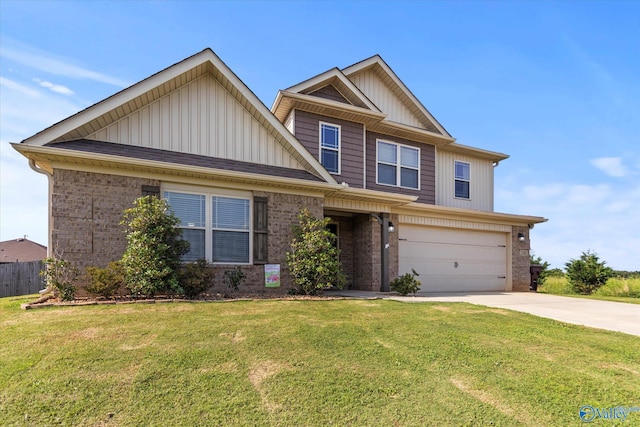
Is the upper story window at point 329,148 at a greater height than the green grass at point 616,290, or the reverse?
the upper story window at point 329,148

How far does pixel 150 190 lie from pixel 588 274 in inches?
660

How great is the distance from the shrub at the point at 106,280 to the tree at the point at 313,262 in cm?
398

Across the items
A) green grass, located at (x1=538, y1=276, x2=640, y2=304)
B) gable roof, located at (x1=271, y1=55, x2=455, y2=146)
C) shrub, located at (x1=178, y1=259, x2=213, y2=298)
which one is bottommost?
green grass, located at (x1=538, y1=276, x2=640, y2=304)

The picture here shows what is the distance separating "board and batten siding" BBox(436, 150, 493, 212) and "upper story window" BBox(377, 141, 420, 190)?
1.36 meters

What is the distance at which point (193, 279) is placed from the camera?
25.3 ft

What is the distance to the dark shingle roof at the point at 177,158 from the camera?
25.8 feet

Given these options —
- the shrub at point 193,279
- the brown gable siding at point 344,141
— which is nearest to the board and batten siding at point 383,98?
the brown gable siding at point 344,141

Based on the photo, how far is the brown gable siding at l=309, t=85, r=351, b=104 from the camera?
1221 centimetres

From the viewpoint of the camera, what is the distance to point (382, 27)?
11.5 metres

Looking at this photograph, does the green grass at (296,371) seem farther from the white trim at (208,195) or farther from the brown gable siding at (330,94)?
the brown gable siding at (330,94)

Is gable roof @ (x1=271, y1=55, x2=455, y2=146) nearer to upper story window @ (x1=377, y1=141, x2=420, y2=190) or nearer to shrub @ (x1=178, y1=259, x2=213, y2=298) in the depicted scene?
upper story window @ (x1=377, y1=141, x2=420, y2=190)

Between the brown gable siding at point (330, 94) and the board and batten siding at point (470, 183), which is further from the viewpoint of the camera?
the board and batten siding at point (470, 183)

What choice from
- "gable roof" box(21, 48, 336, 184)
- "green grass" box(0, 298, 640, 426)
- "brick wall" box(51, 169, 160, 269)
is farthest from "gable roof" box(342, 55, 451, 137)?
"green grass" box(0, 298, 640, 426)

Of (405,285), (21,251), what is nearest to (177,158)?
(405,285)
